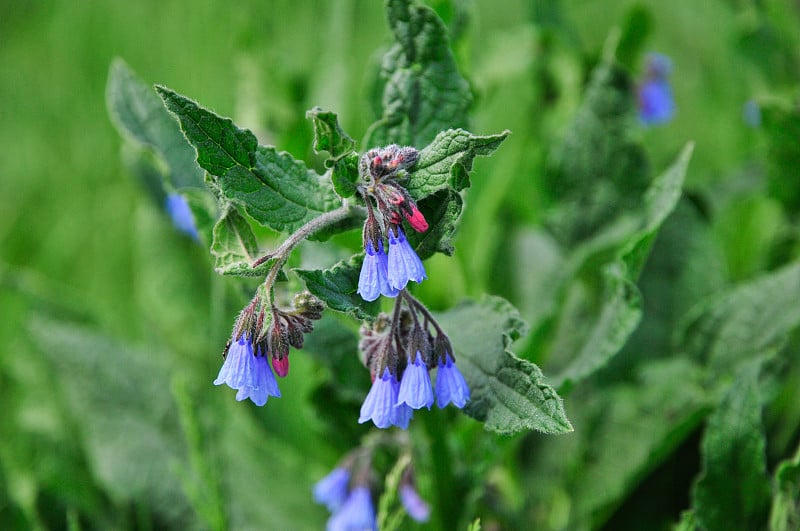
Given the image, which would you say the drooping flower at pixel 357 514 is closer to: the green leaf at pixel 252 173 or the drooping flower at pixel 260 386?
the drooping flower at pixel 260 386

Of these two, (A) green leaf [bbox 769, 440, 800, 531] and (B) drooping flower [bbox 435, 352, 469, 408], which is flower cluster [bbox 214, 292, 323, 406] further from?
(A) green leaf [bbox 769, 440, 800, 531]

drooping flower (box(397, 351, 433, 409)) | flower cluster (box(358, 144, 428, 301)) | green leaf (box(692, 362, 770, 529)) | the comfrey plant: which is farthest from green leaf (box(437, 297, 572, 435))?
green leaf (box(692, 362, 770, 529))

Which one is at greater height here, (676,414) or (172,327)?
(172,327)

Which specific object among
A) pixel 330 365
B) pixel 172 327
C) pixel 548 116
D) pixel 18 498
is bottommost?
pixel 18 498

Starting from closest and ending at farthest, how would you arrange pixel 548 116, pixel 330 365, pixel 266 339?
pixel 266 339 → pixel 330 365 → pixel 548 116

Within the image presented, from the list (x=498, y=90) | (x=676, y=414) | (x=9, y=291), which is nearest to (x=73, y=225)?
(x=9, y=291)

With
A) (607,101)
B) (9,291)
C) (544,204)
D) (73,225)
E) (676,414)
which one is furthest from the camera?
(73,225)

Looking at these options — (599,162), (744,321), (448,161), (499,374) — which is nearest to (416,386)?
(499,374)

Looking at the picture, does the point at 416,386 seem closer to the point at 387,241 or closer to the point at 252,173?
the point at 387,241

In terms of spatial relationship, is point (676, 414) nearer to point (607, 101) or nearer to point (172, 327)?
point (607, 101)
